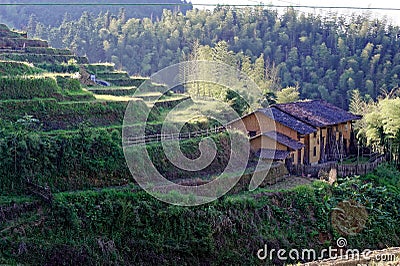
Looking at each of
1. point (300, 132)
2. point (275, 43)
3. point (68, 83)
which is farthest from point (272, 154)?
point (275, 43)

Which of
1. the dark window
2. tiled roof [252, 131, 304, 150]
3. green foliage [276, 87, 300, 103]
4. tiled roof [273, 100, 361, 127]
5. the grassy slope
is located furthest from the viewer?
green foliage [276, 87, 300, 103]

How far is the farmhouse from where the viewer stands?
22.5 m

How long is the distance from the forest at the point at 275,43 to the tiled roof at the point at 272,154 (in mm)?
20991

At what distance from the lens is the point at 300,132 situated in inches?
906

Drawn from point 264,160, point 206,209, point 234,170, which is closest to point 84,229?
point 206,209

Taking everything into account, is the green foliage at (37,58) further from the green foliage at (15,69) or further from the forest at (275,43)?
the forest at (275,43)

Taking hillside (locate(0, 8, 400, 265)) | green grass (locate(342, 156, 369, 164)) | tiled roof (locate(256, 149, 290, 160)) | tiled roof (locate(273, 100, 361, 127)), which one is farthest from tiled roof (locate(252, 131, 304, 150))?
green grass (locate(342, 156, 369, 164))

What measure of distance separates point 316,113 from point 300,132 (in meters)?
3.63

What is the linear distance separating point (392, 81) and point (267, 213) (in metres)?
31.3

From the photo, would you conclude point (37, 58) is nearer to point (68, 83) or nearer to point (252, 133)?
point (68, 83)

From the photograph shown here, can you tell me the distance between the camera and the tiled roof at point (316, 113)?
25.0 metres

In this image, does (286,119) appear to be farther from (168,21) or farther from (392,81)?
(168,21)

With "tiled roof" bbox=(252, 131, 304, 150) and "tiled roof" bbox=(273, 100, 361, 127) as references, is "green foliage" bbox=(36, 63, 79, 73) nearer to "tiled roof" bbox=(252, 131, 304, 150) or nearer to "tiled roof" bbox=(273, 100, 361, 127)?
"tiled roof" bbox=(252, 131, 304, 150)

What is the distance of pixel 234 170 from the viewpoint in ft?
62.3
